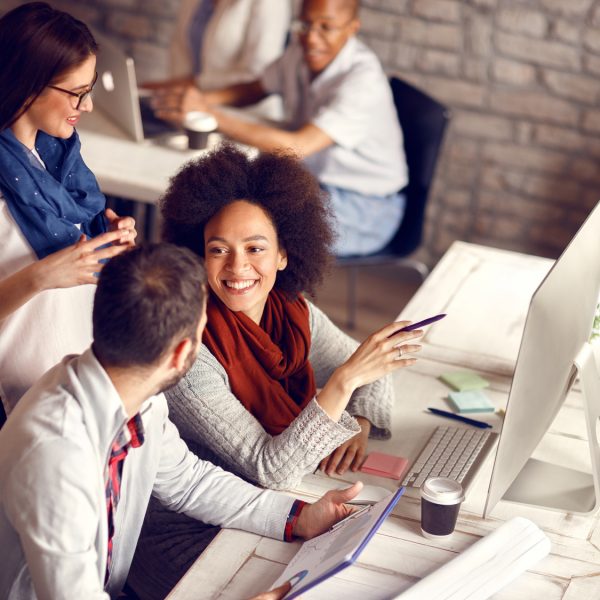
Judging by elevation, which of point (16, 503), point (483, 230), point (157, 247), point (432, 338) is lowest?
point (483, 230)

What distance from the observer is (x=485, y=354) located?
88.5 inches

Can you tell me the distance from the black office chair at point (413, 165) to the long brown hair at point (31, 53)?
1624 mm

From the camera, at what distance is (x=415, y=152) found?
3.45 metres

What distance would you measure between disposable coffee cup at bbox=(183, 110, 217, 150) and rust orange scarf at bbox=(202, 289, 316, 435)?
4.21ft

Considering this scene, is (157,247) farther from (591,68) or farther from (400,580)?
→ (591,68)

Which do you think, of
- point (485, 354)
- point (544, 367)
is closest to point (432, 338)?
point (485, 354)

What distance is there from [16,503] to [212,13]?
3.10 metres

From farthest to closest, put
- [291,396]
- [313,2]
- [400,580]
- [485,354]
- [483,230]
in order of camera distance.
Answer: [483,230] → [313,2] → [485,354] → [291,396] → [400,580]

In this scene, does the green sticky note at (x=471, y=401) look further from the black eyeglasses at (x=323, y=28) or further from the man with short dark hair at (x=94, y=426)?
the black eyeglasses at (x=323, y=28)

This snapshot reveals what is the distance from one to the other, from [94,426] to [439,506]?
0.56 meters

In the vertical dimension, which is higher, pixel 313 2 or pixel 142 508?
pixel 313 2

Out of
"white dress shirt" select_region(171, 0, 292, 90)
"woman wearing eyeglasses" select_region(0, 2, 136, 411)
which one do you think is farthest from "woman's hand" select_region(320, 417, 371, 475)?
"white dress shirt" select_region(171, 0, 292, 90)

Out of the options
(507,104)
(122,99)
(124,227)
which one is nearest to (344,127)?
(122,99)

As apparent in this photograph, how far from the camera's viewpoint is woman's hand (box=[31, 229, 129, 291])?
67.1 inches
